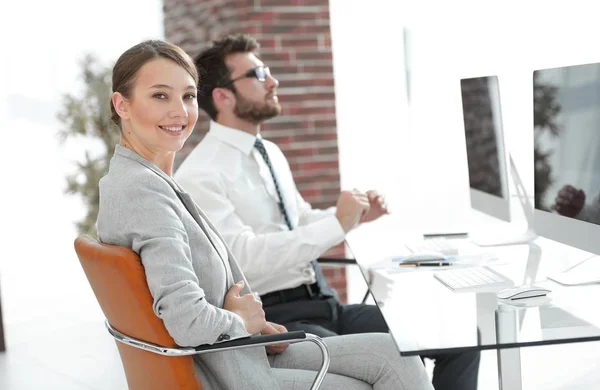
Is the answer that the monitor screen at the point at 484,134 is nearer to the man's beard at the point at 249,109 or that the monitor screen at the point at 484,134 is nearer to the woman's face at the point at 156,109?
the man's beard at the point at 249,109

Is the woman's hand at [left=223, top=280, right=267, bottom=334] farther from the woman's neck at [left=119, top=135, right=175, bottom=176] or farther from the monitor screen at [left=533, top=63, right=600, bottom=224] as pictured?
the monitor screen at [left=533, top=63, right=600, bottom=224]

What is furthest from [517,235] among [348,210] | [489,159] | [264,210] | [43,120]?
[43,120]

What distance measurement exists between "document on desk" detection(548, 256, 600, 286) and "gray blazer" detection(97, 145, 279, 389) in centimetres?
86

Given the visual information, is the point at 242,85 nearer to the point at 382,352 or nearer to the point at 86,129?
the point at 382,352

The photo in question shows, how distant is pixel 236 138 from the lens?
3365mm

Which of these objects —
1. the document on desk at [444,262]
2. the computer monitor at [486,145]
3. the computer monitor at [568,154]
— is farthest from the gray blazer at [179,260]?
the computer monitor at [486,145]

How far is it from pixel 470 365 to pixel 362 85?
3856 mm

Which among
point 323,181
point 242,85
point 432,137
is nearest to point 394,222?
point 432,137

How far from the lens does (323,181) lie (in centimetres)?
536

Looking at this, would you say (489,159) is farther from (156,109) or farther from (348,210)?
(156,109)

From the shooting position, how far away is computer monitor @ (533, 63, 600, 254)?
241 centimetres

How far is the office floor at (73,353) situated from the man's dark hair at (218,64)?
1.83 meters

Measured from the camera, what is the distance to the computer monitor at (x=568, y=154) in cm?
241

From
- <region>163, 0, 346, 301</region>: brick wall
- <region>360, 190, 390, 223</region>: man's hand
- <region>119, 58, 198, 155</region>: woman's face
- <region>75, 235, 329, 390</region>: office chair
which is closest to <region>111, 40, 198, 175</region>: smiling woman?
<region>119, 58, 198, 155</region>: woman's face
